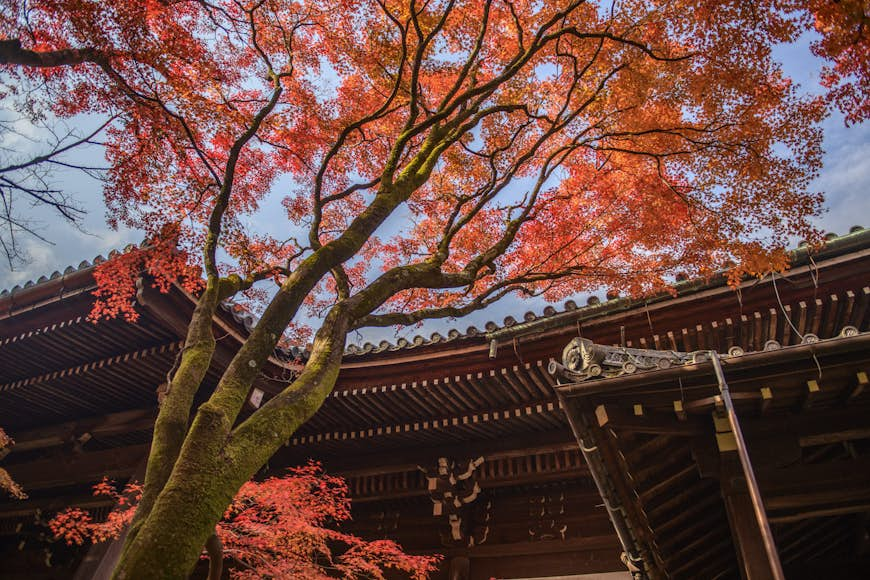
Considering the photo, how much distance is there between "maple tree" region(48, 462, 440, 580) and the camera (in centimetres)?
757

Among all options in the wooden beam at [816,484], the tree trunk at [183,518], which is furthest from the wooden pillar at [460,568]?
the tree trunk at [183,518]

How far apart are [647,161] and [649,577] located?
23.3 ft

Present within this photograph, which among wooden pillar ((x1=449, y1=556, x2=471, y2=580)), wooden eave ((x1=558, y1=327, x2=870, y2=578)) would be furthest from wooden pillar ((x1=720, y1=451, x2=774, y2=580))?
wooden pillar ((x1=449, y1=556, x2=471, y2=580))

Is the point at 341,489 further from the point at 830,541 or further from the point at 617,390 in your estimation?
the point at 830,541

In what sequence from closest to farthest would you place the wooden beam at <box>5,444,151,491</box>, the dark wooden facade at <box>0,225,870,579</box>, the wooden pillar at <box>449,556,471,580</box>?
the dark wooden facade at <box>0,225,870,579</box>
the wooden pillar at <box>449,556,471,580</box>
the wooden beam at <box>5,444,151,491</box>

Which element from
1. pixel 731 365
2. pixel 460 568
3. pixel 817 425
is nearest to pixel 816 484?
pixel 817 425

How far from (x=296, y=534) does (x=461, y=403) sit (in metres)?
3.15

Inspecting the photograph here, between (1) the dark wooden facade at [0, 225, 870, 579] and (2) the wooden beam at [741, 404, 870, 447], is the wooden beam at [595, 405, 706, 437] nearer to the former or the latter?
(2) the wooden beam at [741, 404, 870, 447]

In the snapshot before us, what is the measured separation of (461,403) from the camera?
816 cm

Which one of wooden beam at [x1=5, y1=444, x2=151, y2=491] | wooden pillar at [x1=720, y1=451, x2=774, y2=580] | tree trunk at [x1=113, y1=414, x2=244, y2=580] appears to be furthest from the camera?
wooden beam at [x1=5, y1=444, x2=151, y2=491]

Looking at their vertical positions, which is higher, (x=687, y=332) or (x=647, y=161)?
(x=647, y=161)

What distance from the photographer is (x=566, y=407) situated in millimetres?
4664

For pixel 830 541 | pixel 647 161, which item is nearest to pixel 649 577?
pixel 830 541

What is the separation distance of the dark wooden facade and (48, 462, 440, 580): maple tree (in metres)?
0.42
